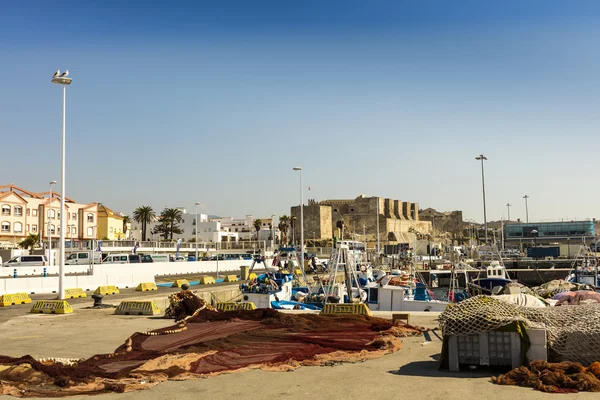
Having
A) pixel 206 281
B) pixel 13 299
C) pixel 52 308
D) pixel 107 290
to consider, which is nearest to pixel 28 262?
pixel 206 281

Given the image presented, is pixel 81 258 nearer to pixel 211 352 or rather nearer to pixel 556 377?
pixel 211 352

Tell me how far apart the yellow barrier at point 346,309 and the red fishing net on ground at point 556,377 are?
810 centimetres

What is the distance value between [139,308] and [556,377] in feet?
50.5

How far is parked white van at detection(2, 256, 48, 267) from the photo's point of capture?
42.0m

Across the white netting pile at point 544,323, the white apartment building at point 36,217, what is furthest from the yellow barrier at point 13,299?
the white apartment building at point 36,217

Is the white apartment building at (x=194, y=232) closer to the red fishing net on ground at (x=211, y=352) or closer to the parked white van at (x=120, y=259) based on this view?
the parked white van at (x=120, y=259)

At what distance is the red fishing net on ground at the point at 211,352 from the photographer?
31.5 feet

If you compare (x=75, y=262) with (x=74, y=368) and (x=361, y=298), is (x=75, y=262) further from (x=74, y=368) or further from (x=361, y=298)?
(x=74, y=368)

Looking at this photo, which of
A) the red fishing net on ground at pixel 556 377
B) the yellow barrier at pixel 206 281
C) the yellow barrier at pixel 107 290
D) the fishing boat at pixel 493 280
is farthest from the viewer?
the yellow barrier at pixel 206 281

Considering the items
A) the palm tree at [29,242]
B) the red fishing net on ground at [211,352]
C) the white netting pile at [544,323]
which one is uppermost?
the palm tree at [29,242]

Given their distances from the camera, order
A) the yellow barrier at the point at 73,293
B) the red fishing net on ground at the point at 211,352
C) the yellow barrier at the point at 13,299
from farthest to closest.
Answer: the yellow barrier at the point at 73,293
the yellow barrier at the point at 13,299
the red fishing net on ground at the point at 211,352

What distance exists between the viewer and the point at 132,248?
6197cm

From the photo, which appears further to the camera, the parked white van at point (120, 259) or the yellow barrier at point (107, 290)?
the parked white van at point (120, 259)

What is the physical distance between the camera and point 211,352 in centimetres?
1187
